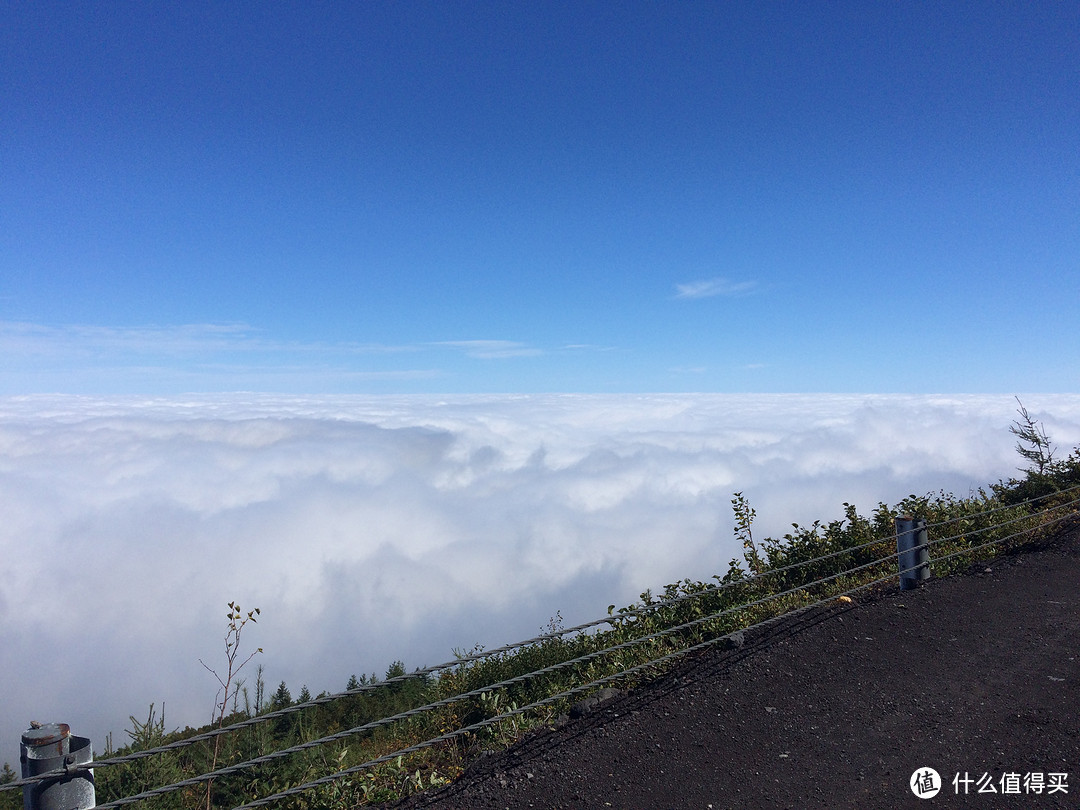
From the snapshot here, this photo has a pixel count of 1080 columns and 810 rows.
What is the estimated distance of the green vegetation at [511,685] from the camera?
4.61 m

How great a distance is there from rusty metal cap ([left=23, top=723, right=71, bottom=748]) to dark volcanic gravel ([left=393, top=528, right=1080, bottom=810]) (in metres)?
2.21

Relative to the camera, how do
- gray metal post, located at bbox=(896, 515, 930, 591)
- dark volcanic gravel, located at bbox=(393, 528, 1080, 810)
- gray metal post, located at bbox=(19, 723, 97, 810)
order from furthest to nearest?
1. gray metal post, located at bbox=(896, 515, 930, 591)
2. dark volcanic gravel, located at bbox=(393, 528, 1080, 810)
3. gray metal post, located at bbox=(19, 723, 97, 810)

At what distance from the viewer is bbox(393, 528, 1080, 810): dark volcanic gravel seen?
3932mm

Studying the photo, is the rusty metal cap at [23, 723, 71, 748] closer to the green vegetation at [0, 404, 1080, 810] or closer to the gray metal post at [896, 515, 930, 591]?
the green vegetation at [0, 404, 1080, 810]

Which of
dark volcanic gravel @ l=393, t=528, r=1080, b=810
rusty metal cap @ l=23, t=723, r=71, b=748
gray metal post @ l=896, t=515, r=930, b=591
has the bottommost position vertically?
dark volcanic gravel @ l=393, t=528, r=1080, b=810

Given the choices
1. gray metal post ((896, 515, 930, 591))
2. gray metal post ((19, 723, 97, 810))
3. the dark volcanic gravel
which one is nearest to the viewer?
gray metal post ((19, 723, 97, 810))

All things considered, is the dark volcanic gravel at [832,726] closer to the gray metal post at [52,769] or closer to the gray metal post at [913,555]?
the gray metal post at [913,555]

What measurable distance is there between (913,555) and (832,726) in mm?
3701

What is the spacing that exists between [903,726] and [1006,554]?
231 inches

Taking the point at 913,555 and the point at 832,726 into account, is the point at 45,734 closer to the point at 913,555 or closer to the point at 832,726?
the point at 832,726

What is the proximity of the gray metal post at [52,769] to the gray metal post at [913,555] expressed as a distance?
7926 millimetres

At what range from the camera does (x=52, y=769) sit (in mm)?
2914

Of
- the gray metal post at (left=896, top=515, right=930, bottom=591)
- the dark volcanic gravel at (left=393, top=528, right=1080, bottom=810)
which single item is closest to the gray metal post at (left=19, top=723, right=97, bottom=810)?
the dark volcanic gravel at (left=393, top=528, right=1080, bottom=810)

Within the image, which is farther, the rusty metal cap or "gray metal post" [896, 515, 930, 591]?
"gray metal post" [896, 515, 930, 591]
